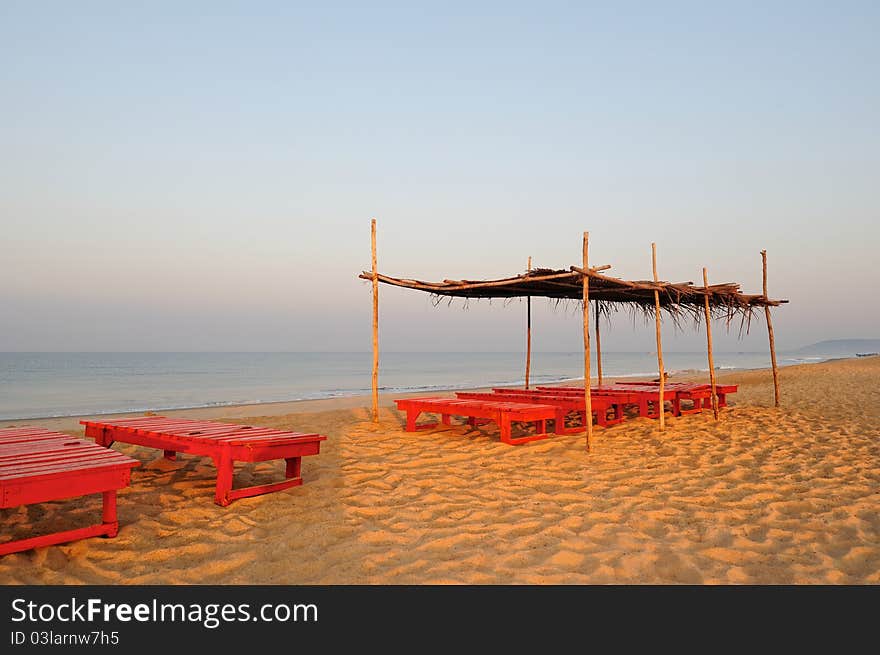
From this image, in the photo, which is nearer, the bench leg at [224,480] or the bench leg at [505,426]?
the bench leg at [224,480]

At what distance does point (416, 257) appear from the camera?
1769 centimetres

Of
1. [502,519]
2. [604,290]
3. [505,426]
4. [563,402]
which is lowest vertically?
[502,519]

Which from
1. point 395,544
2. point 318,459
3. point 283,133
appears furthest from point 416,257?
point 395,544

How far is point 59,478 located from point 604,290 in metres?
7.43

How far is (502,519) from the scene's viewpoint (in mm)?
3645

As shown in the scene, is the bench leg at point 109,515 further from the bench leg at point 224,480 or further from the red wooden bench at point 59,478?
the bench leg at point 224,480

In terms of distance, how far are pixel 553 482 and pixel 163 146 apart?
43.4ft

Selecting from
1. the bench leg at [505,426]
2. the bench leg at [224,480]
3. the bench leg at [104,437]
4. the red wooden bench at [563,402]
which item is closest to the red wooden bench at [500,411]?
the bench leg at [505,426]

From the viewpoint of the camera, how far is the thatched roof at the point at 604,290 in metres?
7.07

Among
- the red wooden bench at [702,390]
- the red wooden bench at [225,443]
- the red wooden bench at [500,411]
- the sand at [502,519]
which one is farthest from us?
the red wooden bench at [702,390]

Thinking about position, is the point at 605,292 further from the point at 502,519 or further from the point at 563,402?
the point at 502,519

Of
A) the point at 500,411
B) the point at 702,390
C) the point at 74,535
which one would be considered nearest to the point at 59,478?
the point at 74,535

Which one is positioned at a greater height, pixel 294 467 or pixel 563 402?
pixel 563 402

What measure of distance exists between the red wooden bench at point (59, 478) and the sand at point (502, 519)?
0.09 meters
